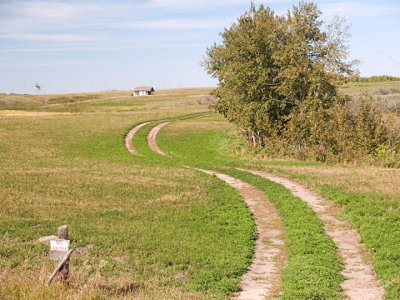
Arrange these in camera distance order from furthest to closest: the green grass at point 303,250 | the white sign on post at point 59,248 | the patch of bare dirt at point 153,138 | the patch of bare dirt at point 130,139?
the patch of bare dirt at point 153,138 < the patch of bare dirt at point 130,139 < the green grass at point 303,250 < the white sign on post at point 59,248

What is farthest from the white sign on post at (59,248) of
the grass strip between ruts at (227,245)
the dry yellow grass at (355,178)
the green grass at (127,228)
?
the dry yellow grass at (355,178)

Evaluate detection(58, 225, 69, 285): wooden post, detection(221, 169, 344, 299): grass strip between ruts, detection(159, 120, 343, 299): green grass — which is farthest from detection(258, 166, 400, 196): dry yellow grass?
detection(58, 225, 69, 285): wooden post

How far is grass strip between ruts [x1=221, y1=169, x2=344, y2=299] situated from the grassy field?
41 millimetres

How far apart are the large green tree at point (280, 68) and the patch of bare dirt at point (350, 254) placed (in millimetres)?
18887

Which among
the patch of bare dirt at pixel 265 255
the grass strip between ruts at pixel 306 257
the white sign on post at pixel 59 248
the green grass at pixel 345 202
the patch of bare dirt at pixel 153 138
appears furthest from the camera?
the patch of bare dirt at pixel 153 138

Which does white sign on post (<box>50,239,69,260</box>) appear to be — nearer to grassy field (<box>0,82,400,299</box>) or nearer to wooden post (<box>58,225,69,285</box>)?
wooden post (<box>58,225,69,285</box>)

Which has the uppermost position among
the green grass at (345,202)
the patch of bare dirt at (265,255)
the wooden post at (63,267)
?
the wooden post at (63,267)

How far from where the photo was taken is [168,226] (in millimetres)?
17812

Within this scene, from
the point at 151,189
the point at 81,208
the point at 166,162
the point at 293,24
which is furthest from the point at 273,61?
the point at 81,208

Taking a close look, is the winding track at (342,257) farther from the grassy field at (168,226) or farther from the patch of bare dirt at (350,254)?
the grassy field at (168,226)

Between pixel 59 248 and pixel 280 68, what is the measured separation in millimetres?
35238

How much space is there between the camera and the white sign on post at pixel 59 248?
10.3m

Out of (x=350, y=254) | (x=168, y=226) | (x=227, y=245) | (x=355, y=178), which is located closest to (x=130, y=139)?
(x=355, y=178)

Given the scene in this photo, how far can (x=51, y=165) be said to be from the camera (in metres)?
37.3
